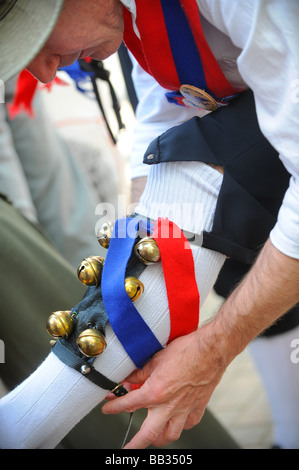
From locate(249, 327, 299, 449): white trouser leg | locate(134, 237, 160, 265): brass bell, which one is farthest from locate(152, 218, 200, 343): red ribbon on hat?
locate(249, 327, 299, 449): white trouser leg

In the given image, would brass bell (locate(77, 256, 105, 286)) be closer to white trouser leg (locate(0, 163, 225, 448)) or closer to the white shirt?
white trouser leg (locate(0, 163, 225, 448))

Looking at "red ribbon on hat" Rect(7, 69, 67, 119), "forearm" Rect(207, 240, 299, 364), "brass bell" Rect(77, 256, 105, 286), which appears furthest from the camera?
"red ribbon on hat" Rect(7, 69, 67, 119)

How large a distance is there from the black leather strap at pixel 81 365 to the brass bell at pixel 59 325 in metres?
0.02

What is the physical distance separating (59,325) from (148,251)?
6.6 inches

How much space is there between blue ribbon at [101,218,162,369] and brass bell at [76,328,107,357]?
3cm

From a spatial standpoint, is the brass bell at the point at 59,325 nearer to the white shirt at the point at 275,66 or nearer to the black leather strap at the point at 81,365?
the black leather strap at the point at 81,365

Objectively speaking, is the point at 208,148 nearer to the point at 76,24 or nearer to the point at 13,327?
the point at 76,24

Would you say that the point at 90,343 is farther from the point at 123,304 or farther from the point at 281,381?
the point at 281,381

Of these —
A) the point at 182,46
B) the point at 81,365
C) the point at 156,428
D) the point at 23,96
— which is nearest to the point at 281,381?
the point at 156,428

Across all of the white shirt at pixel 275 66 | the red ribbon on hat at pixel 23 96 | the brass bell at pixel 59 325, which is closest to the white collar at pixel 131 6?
the white shirt at pixel 275 66

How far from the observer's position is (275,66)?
678 mm

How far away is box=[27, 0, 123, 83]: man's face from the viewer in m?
0.79

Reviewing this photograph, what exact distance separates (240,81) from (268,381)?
2.52ft

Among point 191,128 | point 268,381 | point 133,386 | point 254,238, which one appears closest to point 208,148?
point 191,128
